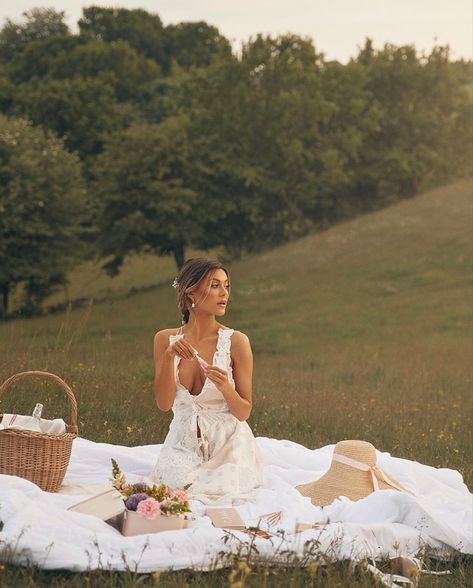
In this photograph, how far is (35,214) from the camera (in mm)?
38344

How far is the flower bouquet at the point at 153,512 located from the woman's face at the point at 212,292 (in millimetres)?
1706

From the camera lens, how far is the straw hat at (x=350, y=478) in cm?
736

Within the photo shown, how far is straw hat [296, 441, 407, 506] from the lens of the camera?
24.1 ft

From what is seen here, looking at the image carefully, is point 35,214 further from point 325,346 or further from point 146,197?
point 325,346

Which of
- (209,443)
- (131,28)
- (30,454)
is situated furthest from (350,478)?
(131,28)

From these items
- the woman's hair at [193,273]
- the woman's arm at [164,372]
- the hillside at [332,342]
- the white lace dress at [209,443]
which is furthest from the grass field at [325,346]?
the woman's hair at [193,273]

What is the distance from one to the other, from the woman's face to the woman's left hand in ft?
1.72

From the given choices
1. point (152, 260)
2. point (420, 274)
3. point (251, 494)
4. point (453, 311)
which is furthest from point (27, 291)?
point (251, 494)

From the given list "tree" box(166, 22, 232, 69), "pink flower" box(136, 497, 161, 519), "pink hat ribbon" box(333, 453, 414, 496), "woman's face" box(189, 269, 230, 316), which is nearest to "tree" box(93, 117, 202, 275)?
"tree" box(166, 22, 232, 69)

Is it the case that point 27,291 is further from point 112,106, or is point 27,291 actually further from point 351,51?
point 351,51

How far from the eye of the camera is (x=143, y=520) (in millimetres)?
5891

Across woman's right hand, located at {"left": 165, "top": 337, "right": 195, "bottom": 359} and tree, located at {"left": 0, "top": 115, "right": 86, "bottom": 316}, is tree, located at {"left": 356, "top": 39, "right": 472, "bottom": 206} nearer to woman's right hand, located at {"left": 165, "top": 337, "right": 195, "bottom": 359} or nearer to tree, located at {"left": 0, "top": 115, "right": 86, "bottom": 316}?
tree, located at {"left": 0, "top": 115, "right": 86, "bottom": 316}

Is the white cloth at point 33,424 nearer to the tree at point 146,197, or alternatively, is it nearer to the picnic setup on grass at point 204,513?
the picnic setup on grass at point 204,513

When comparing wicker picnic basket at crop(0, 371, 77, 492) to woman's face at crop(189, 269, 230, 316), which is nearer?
wicker picnic basket at crop(0, 371, 77, 492)
